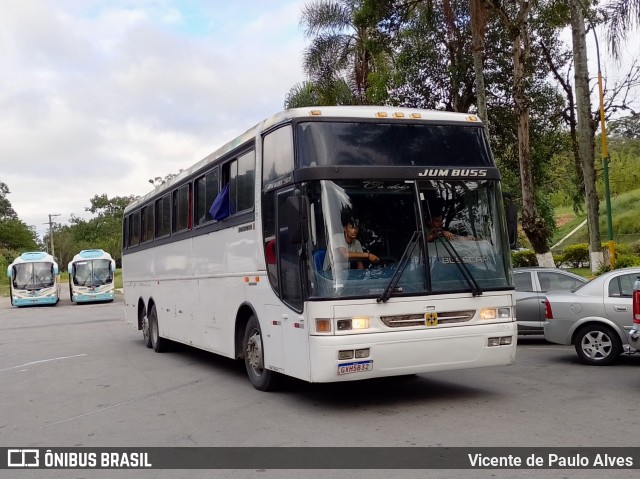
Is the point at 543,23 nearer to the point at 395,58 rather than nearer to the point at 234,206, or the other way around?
the point at 395,58

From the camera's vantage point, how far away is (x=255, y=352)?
10062 millimetres

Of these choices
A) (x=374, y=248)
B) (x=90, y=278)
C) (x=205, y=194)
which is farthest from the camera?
(x=90, y=278)

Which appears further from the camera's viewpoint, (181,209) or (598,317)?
(181,209)

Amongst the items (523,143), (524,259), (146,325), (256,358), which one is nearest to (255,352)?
(256,358)

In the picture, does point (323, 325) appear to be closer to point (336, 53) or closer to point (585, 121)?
point (585, 121)

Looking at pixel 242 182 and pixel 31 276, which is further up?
pixel 242 182

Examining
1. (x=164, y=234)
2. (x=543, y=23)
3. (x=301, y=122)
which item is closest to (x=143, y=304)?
(x=164, y=234)

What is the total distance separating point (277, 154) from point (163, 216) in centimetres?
674

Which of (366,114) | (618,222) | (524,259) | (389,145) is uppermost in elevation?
(618,222)

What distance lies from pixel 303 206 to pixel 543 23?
66.0ft

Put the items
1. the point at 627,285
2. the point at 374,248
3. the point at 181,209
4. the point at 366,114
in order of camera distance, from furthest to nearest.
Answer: the point at 181,209
the point at 627,285
the point at 366,114
the point at 374,248

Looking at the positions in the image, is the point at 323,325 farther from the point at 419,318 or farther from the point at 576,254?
the point at 576,254

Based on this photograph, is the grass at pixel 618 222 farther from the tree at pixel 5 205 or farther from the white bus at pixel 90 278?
the tree at pixel 5 205

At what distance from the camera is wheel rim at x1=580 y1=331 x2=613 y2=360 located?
11.2 metres
